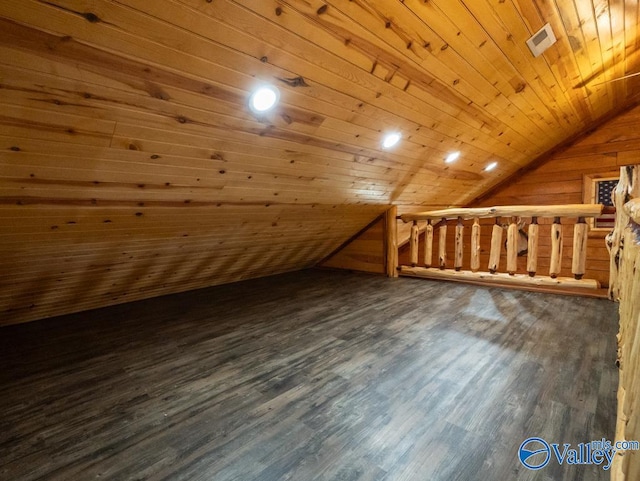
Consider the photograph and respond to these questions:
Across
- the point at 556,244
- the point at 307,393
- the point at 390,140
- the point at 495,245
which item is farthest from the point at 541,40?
the point at 307,393

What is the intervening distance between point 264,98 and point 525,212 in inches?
115

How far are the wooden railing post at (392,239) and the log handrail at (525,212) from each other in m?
0.14

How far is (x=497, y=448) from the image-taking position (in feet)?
3.63

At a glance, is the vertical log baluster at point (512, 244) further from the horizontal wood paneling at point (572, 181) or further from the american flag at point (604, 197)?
the american flag at point (604, 197)

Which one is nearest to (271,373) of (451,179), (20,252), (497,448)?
(497,448)

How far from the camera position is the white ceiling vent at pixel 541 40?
82.3 inches

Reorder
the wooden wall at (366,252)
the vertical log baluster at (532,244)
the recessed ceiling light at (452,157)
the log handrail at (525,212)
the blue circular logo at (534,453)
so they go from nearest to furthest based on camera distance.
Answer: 1. the blue circular logo at (534,453)
2. the log handrail at (525,212)
3. the vertical log baluster at (532,244)
4. the recessed ceiling light at (452,157)
5. the wooden wall at (366,252)

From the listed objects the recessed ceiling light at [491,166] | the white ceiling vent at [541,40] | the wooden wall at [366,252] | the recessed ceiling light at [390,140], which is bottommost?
the wooden wall at [366,252]

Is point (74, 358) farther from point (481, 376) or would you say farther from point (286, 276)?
point (286, 276)

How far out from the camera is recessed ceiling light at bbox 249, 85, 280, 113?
5.50ft

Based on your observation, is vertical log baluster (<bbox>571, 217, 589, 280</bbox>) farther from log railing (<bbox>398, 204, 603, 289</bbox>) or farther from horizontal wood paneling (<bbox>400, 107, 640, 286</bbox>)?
horizontal wood paneling (<bbox>400, 107, 640, 286</bbox>)

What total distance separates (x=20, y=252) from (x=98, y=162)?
1.05 meters

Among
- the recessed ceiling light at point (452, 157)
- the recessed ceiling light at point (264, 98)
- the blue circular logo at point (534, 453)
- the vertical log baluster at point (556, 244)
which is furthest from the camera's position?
the recessed ceiling light at point (452, 157)

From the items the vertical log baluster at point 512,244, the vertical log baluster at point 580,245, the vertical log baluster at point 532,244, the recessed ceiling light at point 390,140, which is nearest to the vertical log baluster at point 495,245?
the vertical log baluster at point 512,244
